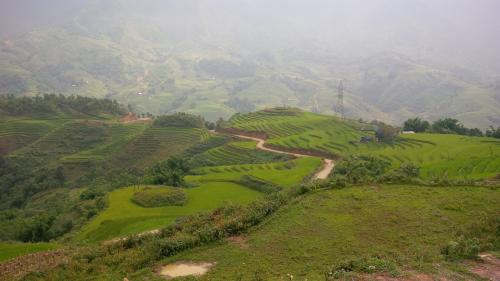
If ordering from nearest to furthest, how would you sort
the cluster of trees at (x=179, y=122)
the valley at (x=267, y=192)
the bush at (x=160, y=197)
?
the valley at (x=267, y=192)
the bush at (x=160, y=197)
the cluster of trees at (x=179, y=122)

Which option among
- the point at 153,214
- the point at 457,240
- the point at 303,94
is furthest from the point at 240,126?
the point at 303,94

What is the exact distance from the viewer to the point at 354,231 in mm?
15703

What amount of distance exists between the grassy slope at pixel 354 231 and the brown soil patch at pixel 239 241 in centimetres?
13

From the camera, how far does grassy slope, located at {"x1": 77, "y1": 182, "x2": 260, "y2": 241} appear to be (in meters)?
25.8

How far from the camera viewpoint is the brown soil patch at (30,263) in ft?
49.8

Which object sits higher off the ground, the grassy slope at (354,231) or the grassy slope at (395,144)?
the grassy slope at (395,144)

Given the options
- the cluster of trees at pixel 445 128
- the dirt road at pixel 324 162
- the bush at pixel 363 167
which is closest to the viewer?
the bush at pixel 363 167

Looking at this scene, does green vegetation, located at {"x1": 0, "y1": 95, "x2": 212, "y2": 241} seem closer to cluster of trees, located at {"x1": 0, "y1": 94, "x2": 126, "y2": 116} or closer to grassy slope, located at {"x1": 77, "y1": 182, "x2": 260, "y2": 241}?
cluster of trees, located at {"x1": 0, "y1": 94, "x2": 126, "y2": 116}

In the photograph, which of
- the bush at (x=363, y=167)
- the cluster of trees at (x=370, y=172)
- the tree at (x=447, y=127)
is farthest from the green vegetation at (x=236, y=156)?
the tree at (x=447, y=127)

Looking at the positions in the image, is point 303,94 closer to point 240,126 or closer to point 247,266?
point 240,126

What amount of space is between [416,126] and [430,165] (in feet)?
106

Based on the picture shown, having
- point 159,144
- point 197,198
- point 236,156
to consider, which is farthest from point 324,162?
point 159,144

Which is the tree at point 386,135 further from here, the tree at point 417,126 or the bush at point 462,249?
the bush at point 462,249

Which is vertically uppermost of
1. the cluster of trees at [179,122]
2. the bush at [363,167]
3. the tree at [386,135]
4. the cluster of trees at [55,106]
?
the cluster of trees at [55,106]
